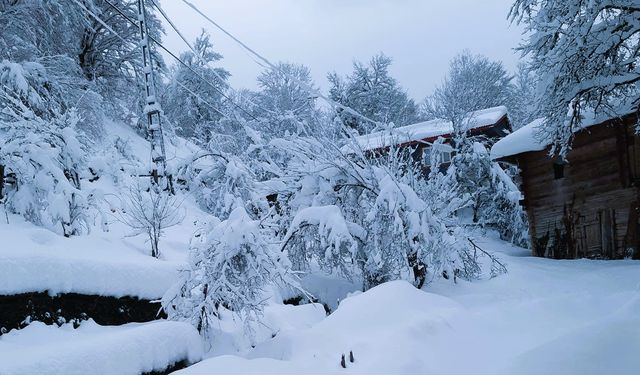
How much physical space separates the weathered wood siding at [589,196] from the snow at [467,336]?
14.8ft

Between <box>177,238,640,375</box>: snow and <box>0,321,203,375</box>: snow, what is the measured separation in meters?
0.86

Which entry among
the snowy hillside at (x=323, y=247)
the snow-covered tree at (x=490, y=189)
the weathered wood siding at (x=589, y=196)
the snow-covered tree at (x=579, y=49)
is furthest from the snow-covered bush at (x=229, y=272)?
the snow-covered tree at (x=490, y=189)

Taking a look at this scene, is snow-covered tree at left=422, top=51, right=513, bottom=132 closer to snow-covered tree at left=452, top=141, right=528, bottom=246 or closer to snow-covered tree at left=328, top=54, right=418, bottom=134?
snow-covered tree at left=328, top=54, right=418, bottom=134

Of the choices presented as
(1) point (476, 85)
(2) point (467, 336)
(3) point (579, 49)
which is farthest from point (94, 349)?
(1) point (476, 85)

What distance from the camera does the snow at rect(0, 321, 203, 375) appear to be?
3.78m

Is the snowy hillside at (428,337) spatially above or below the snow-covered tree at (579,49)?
below

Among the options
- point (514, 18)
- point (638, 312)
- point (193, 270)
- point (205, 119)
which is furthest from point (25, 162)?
point (205, 119)

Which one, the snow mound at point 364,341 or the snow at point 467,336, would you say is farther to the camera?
the snow mound at point 364,341

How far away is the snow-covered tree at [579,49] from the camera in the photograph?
7.60 meters

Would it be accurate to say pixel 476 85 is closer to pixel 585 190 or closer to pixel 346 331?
pixel 585 190

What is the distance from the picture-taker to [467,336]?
499 cm

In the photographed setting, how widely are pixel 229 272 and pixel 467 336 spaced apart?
9.71 feet

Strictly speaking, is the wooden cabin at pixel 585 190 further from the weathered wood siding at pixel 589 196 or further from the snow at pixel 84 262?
the snow at pixel 84 262

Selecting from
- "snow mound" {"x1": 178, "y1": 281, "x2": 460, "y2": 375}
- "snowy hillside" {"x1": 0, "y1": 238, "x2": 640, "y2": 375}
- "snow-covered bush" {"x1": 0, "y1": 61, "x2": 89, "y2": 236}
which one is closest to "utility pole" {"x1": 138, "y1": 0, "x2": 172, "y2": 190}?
"snow-covered bush" {"x1": 0, "y1": 61, "x2": 89, "y2": 236}
